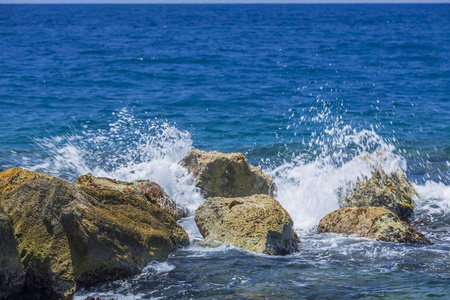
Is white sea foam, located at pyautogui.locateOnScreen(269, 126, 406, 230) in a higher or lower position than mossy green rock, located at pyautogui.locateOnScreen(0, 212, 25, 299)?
higher

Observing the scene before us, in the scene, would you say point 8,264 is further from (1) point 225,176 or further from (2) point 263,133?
(2) point 263,133

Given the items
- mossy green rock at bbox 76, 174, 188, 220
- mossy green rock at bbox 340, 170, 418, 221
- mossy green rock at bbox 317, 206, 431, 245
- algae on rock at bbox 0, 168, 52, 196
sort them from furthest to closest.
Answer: mossy green rock at bbox 340, 170, 418, 221 < mossy green rock at bbox 317, 206, 431, 245 < mossy green rock at bbox 76, 174, 188, 220 < algae on rock at bbox 0, 168, 52, 196

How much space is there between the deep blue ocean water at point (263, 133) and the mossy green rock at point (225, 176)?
25 centimetres

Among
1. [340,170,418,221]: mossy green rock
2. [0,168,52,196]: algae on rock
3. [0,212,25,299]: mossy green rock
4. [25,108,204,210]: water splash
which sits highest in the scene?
[25,108,204,210]: water splash

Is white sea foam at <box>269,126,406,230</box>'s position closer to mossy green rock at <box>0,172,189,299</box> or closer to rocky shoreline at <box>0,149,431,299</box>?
rocky shoreline at <box>0,149,431,299</box>

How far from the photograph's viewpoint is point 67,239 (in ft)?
18.6

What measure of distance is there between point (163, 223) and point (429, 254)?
9.81 feet

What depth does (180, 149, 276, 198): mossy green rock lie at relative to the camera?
28.8 feet

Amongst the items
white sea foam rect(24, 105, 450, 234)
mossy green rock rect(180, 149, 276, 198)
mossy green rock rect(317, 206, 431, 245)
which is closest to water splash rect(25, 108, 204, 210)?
white sea foam rect(24, 105, 450, 234)

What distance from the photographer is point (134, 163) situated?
1139cm

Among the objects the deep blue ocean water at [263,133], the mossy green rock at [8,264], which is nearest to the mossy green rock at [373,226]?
the deep blue ocean water at [263,133]

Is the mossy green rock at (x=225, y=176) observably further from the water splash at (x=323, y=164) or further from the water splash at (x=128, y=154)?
the water splash at (x=323, y=164)

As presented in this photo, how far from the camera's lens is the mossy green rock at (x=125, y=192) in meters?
6.68

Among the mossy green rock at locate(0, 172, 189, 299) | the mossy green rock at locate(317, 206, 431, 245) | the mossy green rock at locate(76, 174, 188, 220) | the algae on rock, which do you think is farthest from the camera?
the mossy green rock at locate(317, 206, 431, 245)
